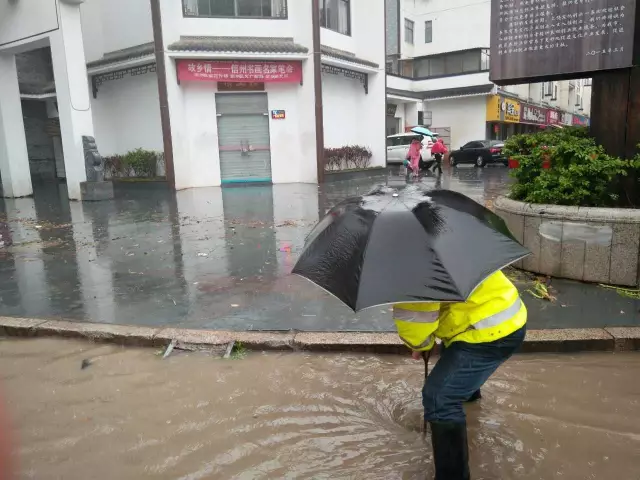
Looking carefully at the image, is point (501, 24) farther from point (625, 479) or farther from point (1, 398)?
point (1, 398)

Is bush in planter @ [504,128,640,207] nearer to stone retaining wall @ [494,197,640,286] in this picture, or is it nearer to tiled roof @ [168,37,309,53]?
stone retaining wall @ [494,197,640,286]

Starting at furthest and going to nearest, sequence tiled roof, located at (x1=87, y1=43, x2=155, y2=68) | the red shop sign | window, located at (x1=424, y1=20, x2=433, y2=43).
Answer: window, located at (x1=424, y1=20, x2=433, y2=43), tiled roof, located at (x1=87, y1=43, x2=155, y2=68), the red shop sign

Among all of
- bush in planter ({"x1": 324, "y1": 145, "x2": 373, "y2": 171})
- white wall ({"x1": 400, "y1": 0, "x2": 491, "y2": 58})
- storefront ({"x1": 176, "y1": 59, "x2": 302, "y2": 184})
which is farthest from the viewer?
white wall ({"x1": 400, "y1": 0, "x2": 491, "y2": 58})

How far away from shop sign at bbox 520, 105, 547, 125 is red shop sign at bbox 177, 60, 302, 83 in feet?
69.3

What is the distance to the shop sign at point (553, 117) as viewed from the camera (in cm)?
A: 3766

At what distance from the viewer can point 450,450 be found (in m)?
2.45

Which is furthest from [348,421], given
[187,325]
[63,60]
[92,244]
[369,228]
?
[63,60]

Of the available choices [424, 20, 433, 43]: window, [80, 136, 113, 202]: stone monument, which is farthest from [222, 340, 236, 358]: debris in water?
[424, 20, 433, 43]: window

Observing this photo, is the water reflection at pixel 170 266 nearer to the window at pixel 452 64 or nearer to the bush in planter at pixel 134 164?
the bush in planter at pixel 134 164

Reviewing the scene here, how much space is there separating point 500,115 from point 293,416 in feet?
98.9

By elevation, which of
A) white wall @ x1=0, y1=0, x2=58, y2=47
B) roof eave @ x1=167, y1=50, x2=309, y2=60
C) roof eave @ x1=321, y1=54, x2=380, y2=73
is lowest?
roof eave @ x1=321, y1=54, x2=380, y2=73

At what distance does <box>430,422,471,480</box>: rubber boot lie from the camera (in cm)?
244

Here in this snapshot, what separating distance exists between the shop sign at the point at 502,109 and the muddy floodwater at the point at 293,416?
2817cm

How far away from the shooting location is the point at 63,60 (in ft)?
45.1
